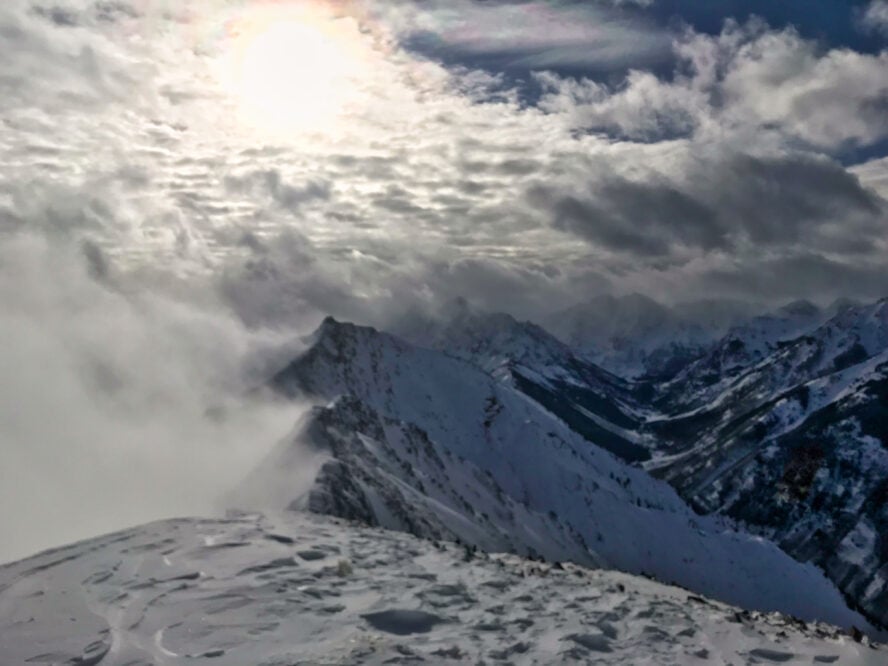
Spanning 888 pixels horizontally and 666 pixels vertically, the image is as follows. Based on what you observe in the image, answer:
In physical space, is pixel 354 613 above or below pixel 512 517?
above

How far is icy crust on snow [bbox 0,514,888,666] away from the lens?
1572 centimetres

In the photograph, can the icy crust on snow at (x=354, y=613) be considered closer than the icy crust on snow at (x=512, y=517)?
Yes

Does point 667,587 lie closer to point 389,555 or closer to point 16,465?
point 389,555

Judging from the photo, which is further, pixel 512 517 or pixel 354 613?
Result: pixel 512 517

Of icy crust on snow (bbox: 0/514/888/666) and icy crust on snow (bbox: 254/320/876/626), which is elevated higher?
icy crust on snow (bbox: 0/514/888/666)

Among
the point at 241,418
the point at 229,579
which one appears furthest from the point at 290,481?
the point at 241,418

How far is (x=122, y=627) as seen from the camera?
17.4m

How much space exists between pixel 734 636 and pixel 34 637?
14941 mm

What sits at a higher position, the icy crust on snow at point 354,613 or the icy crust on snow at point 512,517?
the icy crust on snow at point 354,613

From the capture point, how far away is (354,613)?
58.5 ft

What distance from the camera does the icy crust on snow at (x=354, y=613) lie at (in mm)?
15719

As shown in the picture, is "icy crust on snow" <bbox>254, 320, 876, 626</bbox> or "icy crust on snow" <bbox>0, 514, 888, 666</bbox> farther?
"icy crust on snow" <bbox>254, 320, 876, 626</bbox>

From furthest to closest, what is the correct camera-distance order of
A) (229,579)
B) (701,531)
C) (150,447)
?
(701,531) < (150,447) < (229,579)

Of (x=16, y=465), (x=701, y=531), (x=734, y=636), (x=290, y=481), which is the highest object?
(x=734, y=636)
